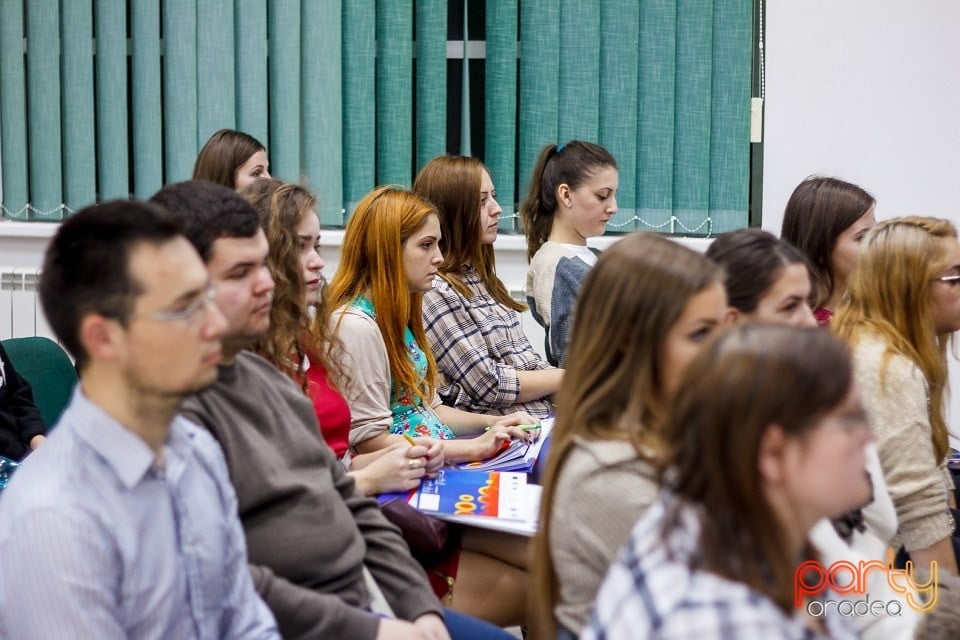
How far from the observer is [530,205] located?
11.6ft

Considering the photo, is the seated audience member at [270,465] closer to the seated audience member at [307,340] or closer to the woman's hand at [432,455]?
the seated audience member at [307,340]

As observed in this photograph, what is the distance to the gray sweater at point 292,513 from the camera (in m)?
1.63

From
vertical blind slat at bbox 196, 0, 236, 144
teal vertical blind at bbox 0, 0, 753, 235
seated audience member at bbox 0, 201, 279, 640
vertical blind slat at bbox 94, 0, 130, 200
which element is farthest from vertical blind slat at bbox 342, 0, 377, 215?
seated audience member at bbox 0, 201, 279, 640

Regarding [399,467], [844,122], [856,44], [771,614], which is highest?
[856,44]

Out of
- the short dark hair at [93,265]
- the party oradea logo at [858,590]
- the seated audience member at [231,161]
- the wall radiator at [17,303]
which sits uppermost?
the seated audience member at [231,161]

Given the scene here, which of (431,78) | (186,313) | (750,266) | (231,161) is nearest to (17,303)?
(231,161)

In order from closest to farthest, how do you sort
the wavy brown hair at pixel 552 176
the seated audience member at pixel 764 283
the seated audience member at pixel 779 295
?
the seated audience member at pixel 779 295 < the seated audience member at pixel 764 283 < the wavy brown hair at pixel 552 176

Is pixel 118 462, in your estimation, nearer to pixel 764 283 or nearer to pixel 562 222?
pixel 764 283

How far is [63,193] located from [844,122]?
2.99 meters

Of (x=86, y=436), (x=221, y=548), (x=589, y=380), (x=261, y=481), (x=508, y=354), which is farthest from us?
(x=508, y=354)

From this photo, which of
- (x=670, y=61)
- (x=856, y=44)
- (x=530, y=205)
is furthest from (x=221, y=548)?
(x=856, y=44)

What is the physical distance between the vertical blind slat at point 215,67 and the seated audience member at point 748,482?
3.40 m

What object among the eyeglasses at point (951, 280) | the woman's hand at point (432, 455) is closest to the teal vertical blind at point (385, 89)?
the eyeglasses at point (951, 280)

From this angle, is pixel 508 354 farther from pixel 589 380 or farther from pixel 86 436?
pixel 86 436
